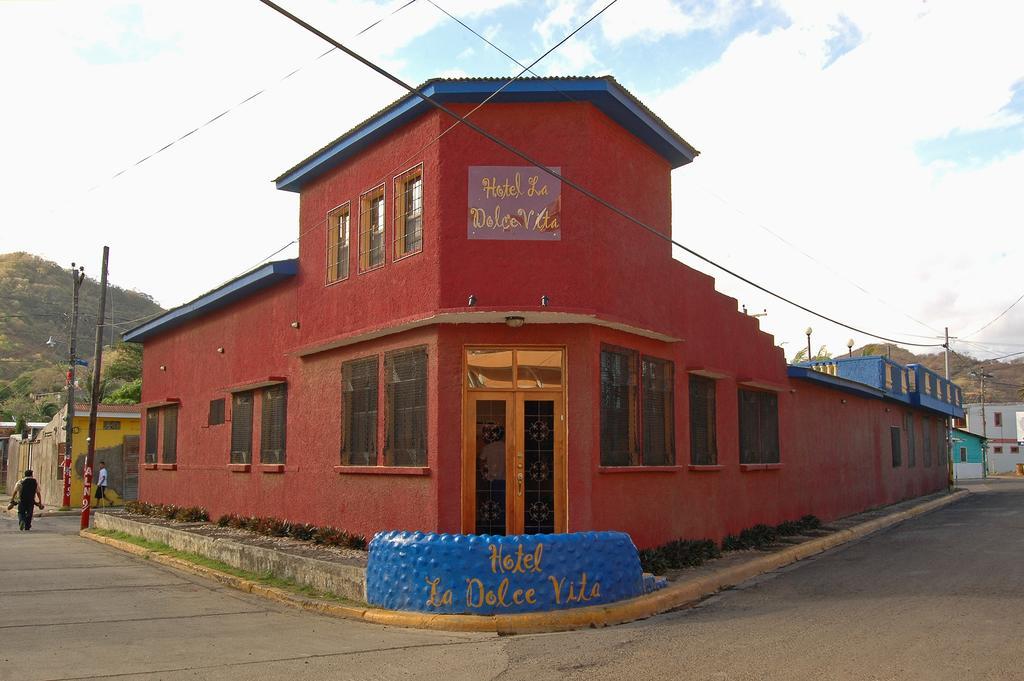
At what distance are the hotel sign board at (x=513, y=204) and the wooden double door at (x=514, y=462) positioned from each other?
2.12 meters

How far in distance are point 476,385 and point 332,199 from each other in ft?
16.4

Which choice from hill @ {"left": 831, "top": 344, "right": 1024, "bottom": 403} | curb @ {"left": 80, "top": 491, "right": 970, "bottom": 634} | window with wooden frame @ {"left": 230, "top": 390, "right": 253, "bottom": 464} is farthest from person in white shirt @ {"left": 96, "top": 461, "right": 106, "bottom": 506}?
hill @ {"left": 831, "top": 344, "right": 1024, "bottom": 403}

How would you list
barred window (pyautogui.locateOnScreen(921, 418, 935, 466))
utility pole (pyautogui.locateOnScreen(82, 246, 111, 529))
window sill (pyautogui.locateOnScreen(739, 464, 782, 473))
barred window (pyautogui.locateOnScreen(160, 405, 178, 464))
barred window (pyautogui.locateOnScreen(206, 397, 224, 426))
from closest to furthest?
window sill (pyautogui.locateOnScreen(739, 464, 782, 473))
barred window (pyautogui.locateOnScreen(206, 397, 224, 426))
barred window (pyautogui.locateOnScreen(160, 405, 178, 464))
utility pole (pyautogui.locateOnScreen(82, 246, 111, 529))
barred window (pyautogui.locateOnScreen(921, 418, 935, 466))

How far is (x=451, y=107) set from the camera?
1175cm

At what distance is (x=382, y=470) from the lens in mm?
12328

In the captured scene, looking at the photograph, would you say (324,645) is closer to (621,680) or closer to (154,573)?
(621,680)

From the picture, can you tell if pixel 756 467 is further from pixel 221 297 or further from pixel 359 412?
pixel 221 297

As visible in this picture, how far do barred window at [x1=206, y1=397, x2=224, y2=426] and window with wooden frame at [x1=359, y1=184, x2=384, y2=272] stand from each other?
22.4 feet

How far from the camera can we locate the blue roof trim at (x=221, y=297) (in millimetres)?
15641

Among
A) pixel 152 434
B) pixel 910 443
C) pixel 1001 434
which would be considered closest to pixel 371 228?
pixel 152 434

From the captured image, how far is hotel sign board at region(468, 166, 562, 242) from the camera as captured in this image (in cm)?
1161

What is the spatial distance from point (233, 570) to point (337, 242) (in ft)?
18.0

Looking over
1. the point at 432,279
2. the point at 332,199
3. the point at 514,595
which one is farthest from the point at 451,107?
the point at 514,595

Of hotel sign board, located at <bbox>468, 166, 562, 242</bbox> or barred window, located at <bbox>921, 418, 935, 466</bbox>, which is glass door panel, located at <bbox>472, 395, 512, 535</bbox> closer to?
hotel sign board, located at <bbox>468, 166, 562, 242</bbox>
